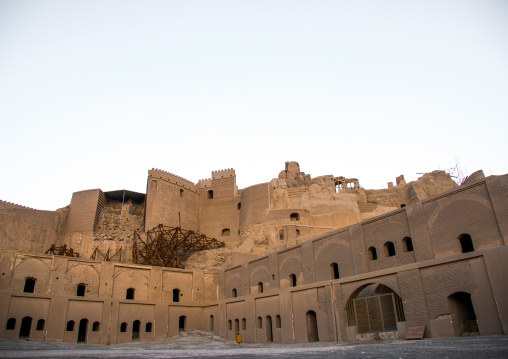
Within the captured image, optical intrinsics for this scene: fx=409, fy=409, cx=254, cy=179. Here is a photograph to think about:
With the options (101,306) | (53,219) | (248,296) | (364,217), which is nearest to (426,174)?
(364,217)

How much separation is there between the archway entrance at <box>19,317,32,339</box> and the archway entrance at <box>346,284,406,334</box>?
58.2 feet

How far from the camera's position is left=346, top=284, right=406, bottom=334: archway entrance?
17.2 metres

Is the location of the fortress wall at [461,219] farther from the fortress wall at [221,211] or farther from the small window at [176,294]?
the fortress wall at [221,211]

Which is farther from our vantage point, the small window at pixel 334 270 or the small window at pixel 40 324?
the small window at pixel 40 324

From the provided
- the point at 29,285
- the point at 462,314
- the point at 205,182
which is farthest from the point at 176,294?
the point at 462,314

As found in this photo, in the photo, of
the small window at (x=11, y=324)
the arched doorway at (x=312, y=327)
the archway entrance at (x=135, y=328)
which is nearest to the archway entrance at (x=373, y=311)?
the arched doorway at (x=312, y=327)

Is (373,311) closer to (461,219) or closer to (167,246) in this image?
(461,219)

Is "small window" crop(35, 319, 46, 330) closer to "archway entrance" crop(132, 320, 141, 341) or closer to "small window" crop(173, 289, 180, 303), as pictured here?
"archway entrance" crop(132, 320, 141, 341)

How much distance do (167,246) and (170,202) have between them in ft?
19.7

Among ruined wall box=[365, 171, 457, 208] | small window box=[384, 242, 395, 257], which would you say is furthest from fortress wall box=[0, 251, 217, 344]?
ruined wall box=[365, 171, 457, 208]

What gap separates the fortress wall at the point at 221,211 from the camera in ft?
130

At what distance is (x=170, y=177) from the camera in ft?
128

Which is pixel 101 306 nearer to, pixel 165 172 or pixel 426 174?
pixel 165 172

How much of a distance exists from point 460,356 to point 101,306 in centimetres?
2216
